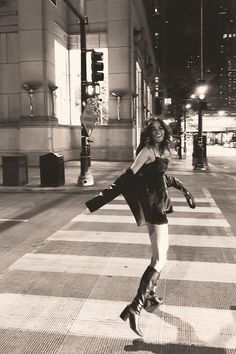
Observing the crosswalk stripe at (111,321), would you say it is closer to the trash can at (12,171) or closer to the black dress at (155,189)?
the black dress at (155,189)

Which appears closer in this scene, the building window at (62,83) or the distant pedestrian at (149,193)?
the distant pedestrian at (149,193)

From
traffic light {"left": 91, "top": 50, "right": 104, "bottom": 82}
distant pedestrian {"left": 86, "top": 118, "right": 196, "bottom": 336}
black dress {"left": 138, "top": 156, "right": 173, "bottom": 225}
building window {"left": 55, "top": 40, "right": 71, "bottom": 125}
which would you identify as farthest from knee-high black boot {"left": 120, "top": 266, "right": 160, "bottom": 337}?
building window {"left": 55, "top": 40, "right": 71, "bottom": 125}

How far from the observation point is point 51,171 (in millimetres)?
15617

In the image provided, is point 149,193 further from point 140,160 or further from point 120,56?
point 120,56

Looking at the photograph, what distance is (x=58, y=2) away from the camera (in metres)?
28.7

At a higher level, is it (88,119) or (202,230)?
(88,119)

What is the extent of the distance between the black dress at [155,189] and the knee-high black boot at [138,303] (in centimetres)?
51

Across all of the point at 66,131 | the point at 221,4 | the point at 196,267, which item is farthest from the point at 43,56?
the point at 221,4

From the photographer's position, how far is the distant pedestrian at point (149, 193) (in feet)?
A: 14.4

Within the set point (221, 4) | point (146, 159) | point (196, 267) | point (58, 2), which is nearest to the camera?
point (146, 159)

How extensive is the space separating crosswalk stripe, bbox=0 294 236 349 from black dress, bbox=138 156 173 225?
1.00m

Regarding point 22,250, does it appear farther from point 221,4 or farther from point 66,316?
point 221,4

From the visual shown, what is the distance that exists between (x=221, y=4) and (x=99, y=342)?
8405 cm

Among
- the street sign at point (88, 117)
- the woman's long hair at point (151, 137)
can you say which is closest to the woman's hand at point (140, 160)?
the woman's long hair at point (151, 137)
